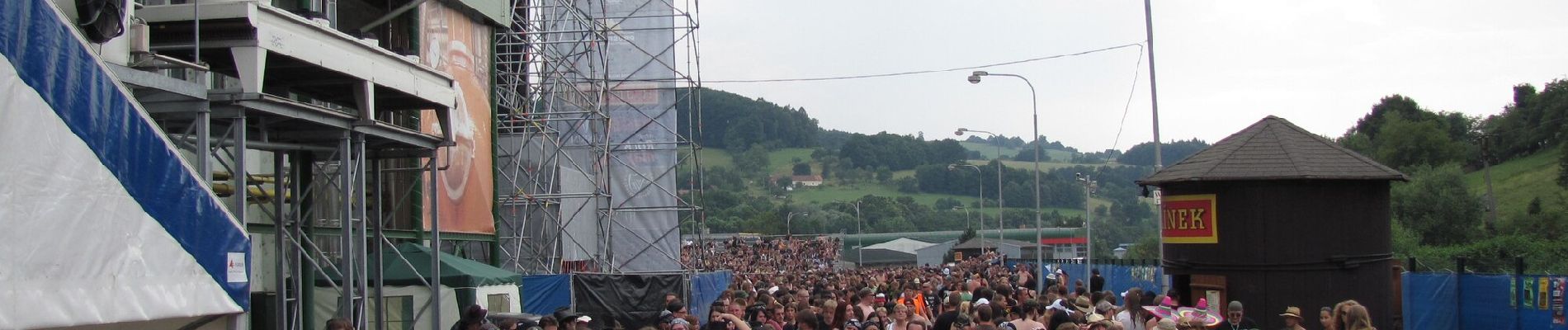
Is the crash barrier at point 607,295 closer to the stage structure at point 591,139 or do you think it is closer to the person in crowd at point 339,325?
the stage structure at point 591,139

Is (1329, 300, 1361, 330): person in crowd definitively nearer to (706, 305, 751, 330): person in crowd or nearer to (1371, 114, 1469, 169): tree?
(706, 305, 751, 330): person in crowd

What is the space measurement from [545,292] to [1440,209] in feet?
162

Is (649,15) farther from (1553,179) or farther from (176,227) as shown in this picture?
(1553,179)

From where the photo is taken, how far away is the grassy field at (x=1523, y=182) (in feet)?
220

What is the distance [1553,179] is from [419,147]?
222ft

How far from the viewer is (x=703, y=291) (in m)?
32.3

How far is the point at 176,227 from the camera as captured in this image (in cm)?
964

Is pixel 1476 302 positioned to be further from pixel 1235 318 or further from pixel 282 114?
pixel 282 114

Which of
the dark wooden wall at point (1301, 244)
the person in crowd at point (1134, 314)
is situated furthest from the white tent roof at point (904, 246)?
the person in crowd at point (1134, 314)

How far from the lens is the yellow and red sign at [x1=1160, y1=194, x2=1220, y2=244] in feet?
52.3

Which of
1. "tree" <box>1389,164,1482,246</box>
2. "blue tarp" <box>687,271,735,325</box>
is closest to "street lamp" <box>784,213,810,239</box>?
"tree" <box>1389,164,1482,246</box>

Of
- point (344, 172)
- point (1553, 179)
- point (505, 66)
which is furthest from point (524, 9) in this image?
point (1553, 179)

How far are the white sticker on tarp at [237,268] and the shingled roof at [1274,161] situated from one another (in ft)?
32.5

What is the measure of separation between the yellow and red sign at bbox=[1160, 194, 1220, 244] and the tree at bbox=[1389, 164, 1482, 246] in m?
51.3
